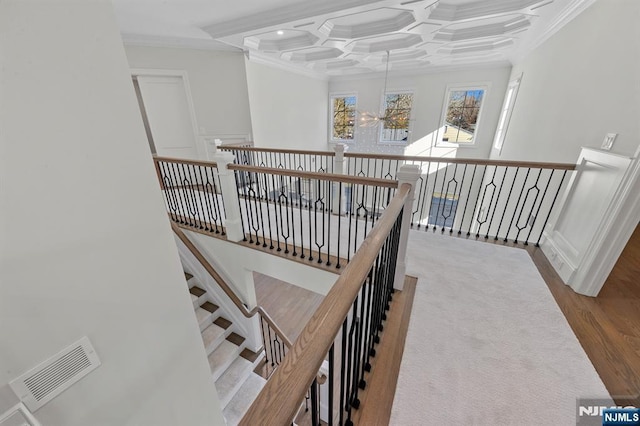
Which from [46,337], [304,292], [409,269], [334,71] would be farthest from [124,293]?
[334,71]

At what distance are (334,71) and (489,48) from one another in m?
3.45

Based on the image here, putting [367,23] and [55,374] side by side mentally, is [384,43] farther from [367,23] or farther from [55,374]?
[55,374]

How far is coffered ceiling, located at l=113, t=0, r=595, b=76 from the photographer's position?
111 inches

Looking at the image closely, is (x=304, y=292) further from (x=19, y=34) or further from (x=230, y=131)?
(x=19, y=34)

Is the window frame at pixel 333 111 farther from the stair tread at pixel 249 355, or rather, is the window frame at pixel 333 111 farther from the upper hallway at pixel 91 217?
→ the stair tread at pixel 249 355

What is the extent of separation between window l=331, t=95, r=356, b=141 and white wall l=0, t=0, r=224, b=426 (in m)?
6.77

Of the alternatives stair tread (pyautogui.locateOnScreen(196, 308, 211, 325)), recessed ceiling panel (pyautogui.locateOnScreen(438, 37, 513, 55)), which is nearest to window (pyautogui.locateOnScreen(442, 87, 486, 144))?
recessed ceiling panel (pyautogui.locateOnScreen(438, 37, 513, 55))

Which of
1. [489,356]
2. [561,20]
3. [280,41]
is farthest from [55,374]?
[561,20]

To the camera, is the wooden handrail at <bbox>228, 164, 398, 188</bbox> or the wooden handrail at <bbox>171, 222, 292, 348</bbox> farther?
the wooden handrail at <bbox>171, 222, 292, 348</bbox>

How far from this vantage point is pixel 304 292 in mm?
5445

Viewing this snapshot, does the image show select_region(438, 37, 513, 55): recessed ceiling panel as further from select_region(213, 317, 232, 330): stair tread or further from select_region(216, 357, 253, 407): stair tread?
select_region(216, 357, 253, 407): stair tread

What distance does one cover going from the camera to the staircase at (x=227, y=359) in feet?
9.91

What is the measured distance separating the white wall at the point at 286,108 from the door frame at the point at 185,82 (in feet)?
3.48

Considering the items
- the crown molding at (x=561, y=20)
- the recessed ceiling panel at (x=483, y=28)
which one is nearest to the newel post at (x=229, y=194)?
the recessed ceiling panel at (x=483, y=28)
